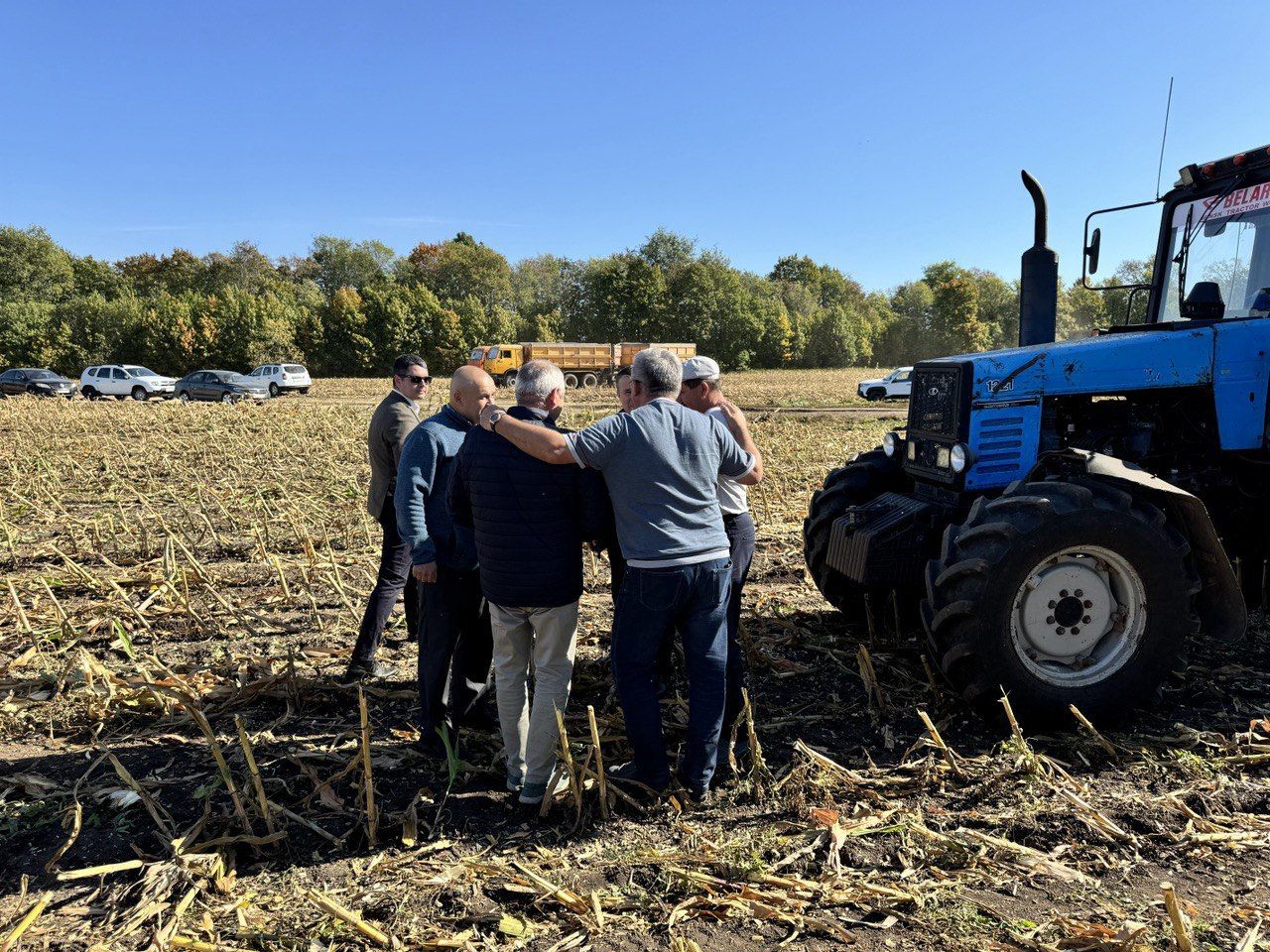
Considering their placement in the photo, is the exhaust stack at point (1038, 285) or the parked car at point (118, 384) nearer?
the exhaust stack at point (1038, 285)

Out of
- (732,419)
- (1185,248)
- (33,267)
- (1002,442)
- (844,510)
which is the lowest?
(844,510)

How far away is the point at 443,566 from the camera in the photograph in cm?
411

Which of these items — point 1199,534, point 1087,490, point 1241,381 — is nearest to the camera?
point 1087,490

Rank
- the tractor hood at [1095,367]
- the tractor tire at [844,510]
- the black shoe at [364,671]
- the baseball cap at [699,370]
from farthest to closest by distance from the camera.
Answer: the tractor tire at [844,510] < the black shoe at [364,671] < the tractor hood at [1095,367] < the baseball cap at [699,370]

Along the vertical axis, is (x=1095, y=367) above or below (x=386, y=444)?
above

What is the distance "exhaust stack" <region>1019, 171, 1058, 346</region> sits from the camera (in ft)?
17.0

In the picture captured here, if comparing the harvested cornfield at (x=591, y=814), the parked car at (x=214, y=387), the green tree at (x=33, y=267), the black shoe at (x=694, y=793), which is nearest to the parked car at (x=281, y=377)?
the parked car at (x=214, y=387)

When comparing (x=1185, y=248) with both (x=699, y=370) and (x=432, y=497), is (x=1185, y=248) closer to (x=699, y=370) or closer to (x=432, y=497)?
(x=699, y=370)

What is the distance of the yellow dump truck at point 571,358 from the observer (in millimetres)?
39500

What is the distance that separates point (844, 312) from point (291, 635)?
64869 mm

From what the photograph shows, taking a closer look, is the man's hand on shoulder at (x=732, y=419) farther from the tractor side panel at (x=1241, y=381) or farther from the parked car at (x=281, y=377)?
the parked car at (x=281, y=377)

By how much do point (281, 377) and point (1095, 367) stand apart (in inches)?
1339

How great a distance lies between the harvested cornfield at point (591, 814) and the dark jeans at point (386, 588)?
0.24 meters

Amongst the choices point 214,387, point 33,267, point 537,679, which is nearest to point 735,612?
point 537,679
